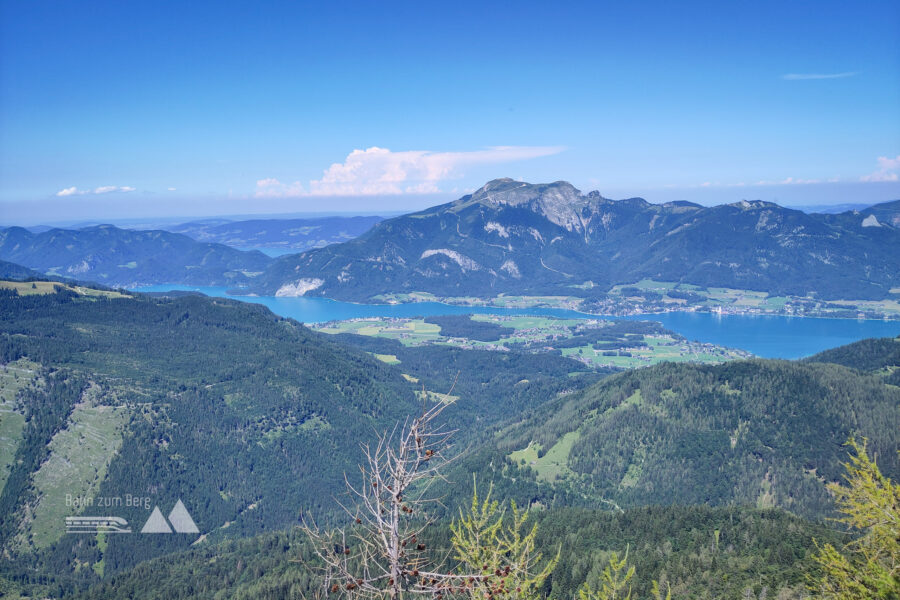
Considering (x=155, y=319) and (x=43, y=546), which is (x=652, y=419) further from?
(x=155, y=319)

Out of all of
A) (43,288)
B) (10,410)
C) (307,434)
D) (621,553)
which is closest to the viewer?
(621,553)

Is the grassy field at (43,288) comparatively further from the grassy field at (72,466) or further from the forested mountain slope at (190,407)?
the grassy field at (72,466)

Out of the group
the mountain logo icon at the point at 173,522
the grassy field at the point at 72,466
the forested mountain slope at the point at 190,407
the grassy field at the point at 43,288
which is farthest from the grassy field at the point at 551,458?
the grassy field at the point at 43,288

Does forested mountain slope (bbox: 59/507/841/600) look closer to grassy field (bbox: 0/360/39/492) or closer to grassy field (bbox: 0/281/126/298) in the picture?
grassy field (bbox: 0/360/39/492)

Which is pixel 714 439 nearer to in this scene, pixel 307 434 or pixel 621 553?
pixel 621 553

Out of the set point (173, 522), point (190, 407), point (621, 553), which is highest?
point (621, 553)

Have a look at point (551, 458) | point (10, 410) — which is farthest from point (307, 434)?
point (551, 458)
